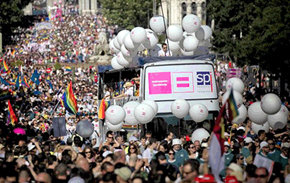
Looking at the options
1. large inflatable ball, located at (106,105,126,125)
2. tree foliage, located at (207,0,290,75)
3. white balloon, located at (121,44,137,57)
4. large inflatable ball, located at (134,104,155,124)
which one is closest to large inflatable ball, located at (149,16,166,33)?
white balloon, located at (121,44,137,57)

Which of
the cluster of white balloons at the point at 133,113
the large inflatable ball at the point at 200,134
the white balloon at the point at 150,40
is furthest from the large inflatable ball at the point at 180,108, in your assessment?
the white balloon at the point at 150,40

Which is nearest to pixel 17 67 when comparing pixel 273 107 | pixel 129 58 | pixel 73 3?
pixel 129 58

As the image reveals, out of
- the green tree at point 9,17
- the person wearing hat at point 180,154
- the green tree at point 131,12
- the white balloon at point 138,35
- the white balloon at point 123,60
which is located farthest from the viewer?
the green tree at point 9,17

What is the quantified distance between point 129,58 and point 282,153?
34.4 feet

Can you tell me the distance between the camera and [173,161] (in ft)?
54.6

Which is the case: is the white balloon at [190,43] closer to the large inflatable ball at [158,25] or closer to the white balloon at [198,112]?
the large inflatable ball at [158,25]

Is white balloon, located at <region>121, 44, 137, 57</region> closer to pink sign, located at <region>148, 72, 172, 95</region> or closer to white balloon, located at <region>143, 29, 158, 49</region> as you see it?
white balloon, located at <region>143, 29, 158, 49</region>

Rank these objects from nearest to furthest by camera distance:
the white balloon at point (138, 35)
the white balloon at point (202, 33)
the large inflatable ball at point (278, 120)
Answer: the large inflatable ball at point (278, 120), the white balloon at point (138, 35), the white balloon at point (202, 33)

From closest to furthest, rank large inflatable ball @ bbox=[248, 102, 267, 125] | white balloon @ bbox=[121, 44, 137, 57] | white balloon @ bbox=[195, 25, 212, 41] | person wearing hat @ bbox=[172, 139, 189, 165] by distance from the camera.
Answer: person wearing hat @ bbox=[172, 139, 189, 165] → large inflatable ball @ bbox=[248, 102, 267, 125] → white balloon @ bbox=[195, 25, 212, 41] → white balloon @ bbox=[121, 44, 137, 57]

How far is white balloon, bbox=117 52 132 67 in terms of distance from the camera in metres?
26.2

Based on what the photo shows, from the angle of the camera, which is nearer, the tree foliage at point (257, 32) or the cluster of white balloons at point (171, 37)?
the cluster of white balloons at point (171, 37)

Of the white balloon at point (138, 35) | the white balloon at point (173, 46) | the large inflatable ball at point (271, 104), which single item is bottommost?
the large inflatable ball at point (271, 104)

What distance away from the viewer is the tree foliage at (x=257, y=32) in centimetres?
3834

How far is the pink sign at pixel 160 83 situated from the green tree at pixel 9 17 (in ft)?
234
